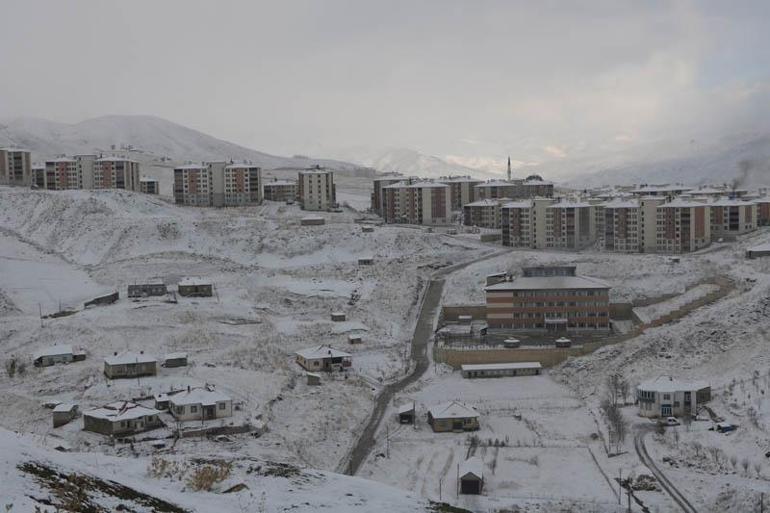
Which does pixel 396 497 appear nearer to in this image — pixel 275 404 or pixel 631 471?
pixel 631 471

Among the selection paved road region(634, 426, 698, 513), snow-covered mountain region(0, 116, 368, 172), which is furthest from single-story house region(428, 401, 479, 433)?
snow-covered mountain region(0, 116, 368, 172)

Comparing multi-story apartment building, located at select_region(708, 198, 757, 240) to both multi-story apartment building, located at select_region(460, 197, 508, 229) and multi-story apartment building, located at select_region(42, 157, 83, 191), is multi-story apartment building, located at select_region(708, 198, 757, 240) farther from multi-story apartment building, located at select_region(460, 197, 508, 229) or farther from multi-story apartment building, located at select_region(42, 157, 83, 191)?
multi-story apartment building, located at select_region(42, 157, 83, 191)

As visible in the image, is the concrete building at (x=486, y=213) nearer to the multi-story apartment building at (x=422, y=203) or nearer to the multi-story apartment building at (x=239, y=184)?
the multi-story apartment building at (x=422, y=203)

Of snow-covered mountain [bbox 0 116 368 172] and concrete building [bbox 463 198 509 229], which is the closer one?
concrete building [bbox 463 198 509 229]

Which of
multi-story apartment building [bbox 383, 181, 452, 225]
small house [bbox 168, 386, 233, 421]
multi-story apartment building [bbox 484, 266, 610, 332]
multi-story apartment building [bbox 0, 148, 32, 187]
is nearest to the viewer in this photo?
small house [bbox 168, 386, 233, 421]

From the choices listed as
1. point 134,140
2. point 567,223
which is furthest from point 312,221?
point 134,140

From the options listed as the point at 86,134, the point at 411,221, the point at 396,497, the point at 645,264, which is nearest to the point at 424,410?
the point at 396,497

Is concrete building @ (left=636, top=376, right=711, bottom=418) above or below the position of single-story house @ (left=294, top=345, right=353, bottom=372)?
below

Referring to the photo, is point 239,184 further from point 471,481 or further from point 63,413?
point 471,481
